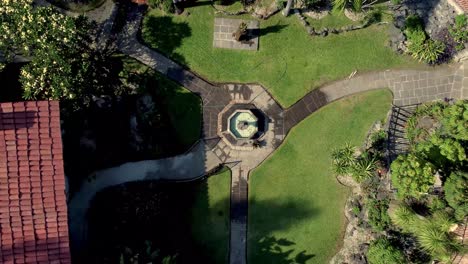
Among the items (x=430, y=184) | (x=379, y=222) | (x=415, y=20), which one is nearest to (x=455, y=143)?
(x=430, y=184)

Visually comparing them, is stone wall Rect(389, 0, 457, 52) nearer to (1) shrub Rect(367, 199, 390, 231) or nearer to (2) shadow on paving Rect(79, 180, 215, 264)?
(1) shrub Rect(367, 199, 390, 231)

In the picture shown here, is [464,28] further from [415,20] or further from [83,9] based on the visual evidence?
[83,9]

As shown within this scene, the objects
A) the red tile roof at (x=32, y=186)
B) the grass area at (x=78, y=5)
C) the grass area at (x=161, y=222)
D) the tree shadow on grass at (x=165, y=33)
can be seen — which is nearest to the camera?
the red tile roof at (x=32, y=186)

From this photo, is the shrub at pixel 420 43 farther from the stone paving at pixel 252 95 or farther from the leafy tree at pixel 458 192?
the leafy tree at pixel 458 192

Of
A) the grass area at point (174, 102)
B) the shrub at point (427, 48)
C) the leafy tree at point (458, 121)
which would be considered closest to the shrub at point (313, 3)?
the shrub at point (427, 48)

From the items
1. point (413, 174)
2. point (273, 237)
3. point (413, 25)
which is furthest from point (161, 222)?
point (413, 25)

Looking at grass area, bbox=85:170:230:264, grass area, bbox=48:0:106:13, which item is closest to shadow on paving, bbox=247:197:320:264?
grass area, bbox=85:170:230:264

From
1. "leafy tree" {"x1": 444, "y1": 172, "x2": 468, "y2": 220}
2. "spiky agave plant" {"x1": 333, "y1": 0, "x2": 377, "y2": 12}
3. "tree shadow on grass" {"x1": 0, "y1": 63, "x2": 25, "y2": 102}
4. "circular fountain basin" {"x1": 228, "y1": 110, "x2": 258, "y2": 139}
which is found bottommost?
"leafy tree" {"x1": 444, "y1": 172, "x2": 468, "y2": 220}
